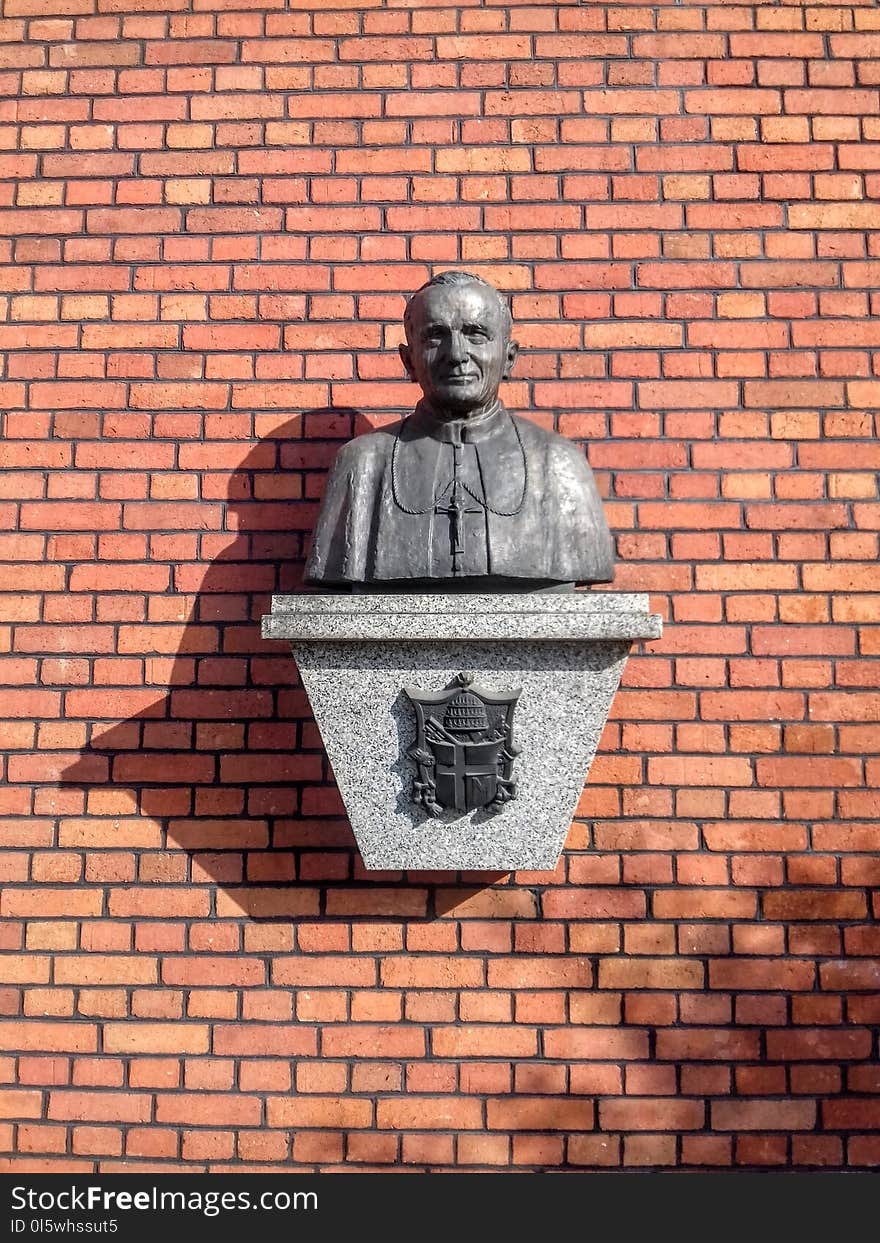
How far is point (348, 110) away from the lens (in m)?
3.36

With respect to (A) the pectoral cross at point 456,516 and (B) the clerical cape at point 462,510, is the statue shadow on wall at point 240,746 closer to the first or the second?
(B) the clerical cape at point 462,510

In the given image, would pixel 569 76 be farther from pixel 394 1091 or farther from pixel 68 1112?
pixel 68 1112

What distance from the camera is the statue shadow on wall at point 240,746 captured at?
305 centimetres

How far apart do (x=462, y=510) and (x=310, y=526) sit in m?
0.70

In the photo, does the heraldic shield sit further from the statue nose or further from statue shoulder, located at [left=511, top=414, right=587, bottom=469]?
the statue nose

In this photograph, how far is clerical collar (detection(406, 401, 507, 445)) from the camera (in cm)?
278

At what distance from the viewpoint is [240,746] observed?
3135mm

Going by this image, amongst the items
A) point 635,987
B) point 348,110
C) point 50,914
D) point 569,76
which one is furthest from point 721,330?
point 50,914

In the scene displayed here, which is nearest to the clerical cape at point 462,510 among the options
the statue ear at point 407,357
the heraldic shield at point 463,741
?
the statue ear at point 407,357

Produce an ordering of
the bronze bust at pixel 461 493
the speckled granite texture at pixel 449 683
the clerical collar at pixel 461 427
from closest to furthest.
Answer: the speckled granite texture at pixel 449 683 < the bronze bust at pixel 461 493 < the clerical collar at pixel 461 427

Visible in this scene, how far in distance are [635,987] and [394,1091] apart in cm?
71

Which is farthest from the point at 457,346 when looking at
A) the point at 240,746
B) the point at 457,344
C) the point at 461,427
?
the point at 240,746

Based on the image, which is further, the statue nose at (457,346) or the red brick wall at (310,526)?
the red brick wall at (310,526)

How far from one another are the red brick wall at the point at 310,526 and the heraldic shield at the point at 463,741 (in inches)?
18.6
